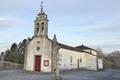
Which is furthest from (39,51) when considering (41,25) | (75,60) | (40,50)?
(75,60)

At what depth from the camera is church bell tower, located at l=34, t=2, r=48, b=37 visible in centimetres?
3731

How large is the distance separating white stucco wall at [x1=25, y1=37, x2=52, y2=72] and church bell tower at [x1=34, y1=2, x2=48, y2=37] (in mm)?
875

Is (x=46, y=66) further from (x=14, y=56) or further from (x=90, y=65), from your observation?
(x=14, y=56)

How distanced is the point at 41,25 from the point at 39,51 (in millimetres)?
4178

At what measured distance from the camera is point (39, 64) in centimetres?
3691

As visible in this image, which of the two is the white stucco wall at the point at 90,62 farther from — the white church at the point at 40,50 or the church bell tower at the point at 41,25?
the church bell tower at the point at 41,25

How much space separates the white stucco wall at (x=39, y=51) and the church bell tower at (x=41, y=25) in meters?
0.88

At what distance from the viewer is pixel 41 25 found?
37531 millimetres

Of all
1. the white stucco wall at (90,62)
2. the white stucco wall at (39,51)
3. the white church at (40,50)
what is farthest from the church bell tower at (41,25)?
the white stucco wall at (90,62)

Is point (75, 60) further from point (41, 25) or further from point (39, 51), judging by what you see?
point (41, 25)

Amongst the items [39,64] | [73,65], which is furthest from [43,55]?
[73,65]

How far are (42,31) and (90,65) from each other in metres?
19.7

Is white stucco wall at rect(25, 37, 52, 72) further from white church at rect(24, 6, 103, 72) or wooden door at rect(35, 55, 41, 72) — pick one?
wooden door at rect(35, 55, 41, 72)

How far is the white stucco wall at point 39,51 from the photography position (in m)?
36.5
